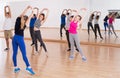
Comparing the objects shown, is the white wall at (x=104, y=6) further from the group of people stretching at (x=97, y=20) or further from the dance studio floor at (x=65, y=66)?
the dance studio floor at (x=65, y=66)

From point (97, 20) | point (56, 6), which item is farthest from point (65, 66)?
point (56, 6)

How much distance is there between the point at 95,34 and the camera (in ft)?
36.1

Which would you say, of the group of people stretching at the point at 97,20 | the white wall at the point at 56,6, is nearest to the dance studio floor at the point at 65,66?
the group of people stretching at the point at 97,20

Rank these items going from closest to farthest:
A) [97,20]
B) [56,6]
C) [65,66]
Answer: [65,66] < [97,20] < [56,6]

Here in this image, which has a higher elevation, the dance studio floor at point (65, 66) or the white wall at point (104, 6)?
the white wall at point (104, 6)

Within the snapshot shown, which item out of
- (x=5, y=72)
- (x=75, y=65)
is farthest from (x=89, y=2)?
(x=5, y=72)

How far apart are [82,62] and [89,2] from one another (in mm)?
4581

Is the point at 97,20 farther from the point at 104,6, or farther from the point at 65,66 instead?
the point at 65,66

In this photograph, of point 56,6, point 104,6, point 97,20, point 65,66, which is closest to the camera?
point 65,66

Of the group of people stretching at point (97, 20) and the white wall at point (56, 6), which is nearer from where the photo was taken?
the group of people stretching at point (97, 20)

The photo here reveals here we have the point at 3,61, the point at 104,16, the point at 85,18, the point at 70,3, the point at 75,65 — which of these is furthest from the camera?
the point at 70,3

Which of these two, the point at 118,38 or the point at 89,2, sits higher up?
the point at 89,2

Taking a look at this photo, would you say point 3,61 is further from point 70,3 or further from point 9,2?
point 9,2

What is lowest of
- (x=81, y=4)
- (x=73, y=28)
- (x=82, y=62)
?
(x=82, y=62)
